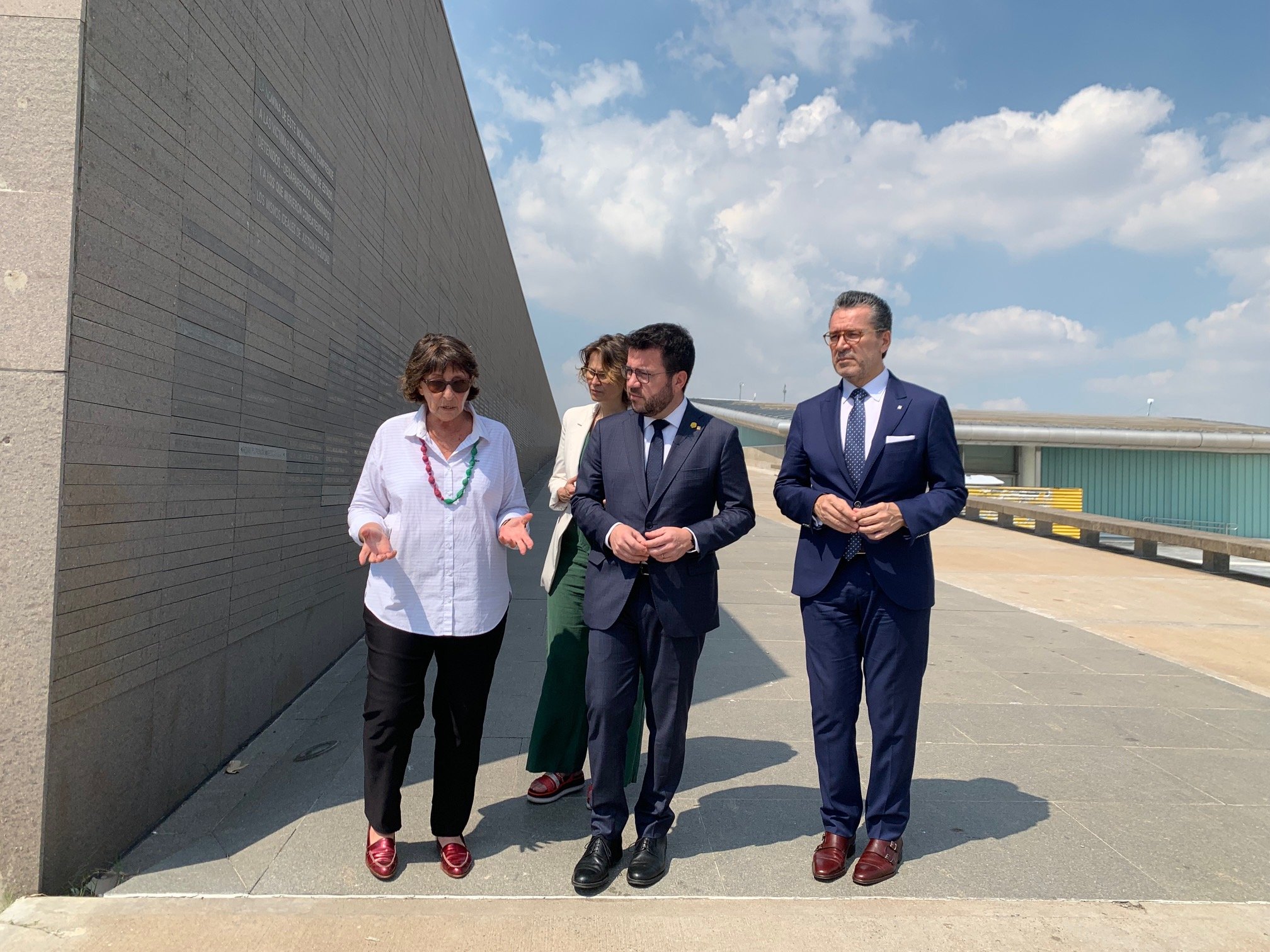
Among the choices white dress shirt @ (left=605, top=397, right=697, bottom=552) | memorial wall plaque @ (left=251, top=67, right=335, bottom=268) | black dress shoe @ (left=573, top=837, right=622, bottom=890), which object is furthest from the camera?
memorial wall plaque @ (left=251, top=67, right=335, bottom=268)

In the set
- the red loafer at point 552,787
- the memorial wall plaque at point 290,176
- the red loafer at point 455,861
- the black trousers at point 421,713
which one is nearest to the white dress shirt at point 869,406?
the black trousers at point 421,713

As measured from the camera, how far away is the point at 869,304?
3020mm

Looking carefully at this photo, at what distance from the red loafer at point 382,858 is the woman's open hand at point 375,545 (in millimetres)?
Answer: 930

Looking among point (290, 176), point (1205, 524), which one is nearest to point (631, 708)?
point (290, 176)

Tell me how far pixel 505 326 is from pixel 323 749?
45.0 ft

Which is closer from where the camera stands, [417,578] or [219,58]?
[417,578]

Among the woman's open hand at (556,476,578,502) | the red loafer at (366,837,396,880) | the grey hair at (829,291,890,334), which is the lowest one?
the red loafer at (366,837,396,880)

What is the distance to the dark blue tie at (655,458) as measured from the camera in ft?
9.56

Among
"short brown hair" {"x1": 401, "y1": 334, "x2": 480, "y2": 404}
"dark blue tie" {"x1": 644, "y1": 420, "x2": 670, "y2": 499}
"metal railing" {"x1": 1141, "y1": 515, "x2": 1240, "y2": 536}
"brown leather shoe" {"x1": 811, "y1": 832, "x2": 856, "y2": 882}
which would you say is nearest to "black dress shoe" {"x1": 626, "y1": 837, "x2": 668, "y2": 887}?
"brown leather shoe" {"x1": 811, "y1": 832, "x2": 856, "y2": 882}

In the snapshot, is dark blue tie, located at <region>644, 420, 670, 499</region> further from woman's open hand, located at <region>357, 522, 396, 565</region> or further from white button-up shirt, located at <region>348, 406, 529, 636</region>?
woman's open hand, located at <region>357, 522, 396, 565</region>

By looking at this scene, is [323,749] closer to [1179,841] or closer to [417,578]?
[417,578]

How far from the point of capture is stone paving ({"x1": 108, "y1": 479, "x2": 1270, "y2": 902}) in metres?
2.80

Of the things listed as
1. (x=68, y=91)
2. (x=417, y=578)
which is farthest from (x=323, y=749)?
(x=68, y=91)

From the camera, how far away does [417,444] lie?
9.57 ft
